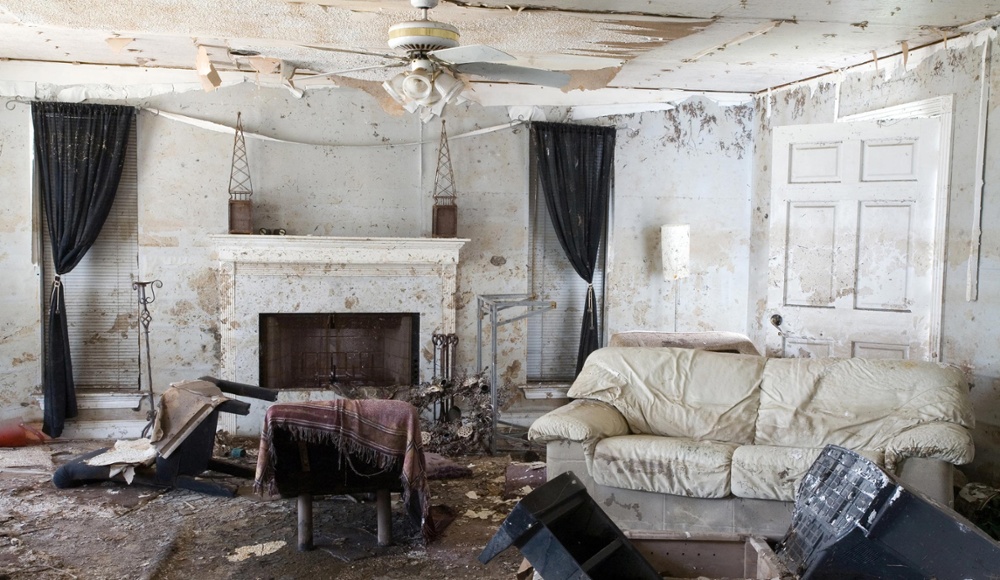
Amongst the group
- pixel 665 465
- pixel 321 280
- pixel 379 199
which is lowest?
pixel 665 465

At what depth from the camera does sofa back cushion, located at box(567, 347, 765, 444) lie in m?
3.94

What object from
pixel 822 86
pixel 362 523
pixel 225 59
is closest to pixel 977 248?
pixel 822 86

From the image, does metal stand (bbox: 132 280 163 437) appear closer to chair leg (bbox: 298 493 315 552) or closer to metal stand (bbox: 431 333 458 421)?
metal stand (bbox: 431 333 458 421)

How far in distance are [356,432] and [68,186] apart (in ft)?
11.0

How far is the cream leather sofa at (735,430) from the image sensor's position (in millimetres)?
3416

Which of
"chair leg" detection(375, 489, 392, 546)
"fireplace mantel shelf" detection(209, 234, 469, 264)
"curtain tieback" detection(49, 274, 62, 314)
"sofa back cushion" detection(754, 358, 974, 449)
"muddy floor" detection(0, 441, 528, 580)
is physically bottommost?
"muddy floor" detection(0, 441, 528, 580)

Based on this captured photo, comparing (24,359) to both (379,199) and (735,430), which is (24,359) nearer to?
(379,199)

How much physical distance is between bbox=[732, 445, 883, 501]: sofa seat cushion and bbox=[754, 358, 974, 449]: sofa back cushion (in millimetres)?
254

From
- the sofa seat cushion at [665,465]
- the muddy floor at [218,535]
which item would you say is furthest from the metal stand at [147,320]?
the sofa seat cushion at [665,465]

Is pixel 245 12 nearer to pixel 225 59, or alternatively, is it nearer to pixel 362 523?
pixel 225 59

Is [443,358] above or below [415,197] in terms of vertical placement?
below

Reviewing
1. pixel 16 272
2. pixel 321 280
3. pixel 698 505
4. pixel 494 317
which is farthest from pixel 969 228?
pixel 16 272

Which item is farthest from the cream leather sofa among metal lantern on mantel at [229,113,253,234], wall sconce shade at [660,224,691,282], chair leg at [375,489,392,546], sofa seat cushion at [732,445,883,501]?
metal lantern on mantel at [229,113,253,234]

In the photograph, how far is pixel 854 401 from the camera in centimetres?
377
